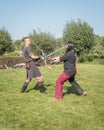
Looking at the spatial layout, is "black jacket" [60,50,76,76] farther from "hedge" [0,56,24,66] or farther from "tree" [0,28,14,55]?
"tree" [0,28,14,55]

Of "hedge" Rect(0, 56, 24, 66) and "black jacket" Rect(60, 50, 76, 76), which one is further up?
"black jacket" Rect(60, 50, 76, 76)

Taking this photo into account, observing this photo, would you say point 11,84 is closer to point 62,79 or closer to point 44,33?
point 62,79

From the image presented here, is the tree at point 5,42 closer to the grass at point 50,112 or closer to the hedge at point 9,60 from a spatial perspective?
the hedge at point 9,60

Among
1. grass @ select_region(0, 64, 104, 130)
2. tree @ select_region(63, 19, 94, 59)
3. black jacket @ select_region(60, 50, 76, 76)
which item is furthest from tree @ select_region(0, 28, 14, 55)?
black jacket @ select_region(60, 50, 76, 76)

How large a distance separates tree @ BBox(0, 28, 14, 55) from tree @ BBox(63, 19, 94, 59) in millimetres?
10372

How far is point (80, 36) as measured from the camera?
48.0 m

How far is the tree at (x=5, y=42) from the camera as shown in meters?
51.4

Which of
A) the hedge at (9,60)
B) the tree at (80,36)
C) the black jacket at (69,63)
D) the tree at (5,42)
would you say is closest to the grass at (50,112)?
the black jacket at (69,63)

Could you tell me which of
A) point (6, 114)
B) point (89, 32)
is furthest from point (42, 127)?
point (89, 32)

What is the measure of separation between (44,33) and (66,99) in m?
43.5

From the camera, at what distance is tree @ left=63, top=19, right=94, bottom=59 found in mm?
47906

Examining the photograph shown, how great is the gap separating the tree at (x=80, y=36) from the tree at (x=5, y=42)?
1037cm

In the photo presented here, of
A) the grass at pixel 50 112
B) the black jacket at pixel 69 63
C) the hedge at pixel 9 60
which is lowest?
the grass at pixel 50 112

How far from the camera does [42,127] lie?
6.87 metres
